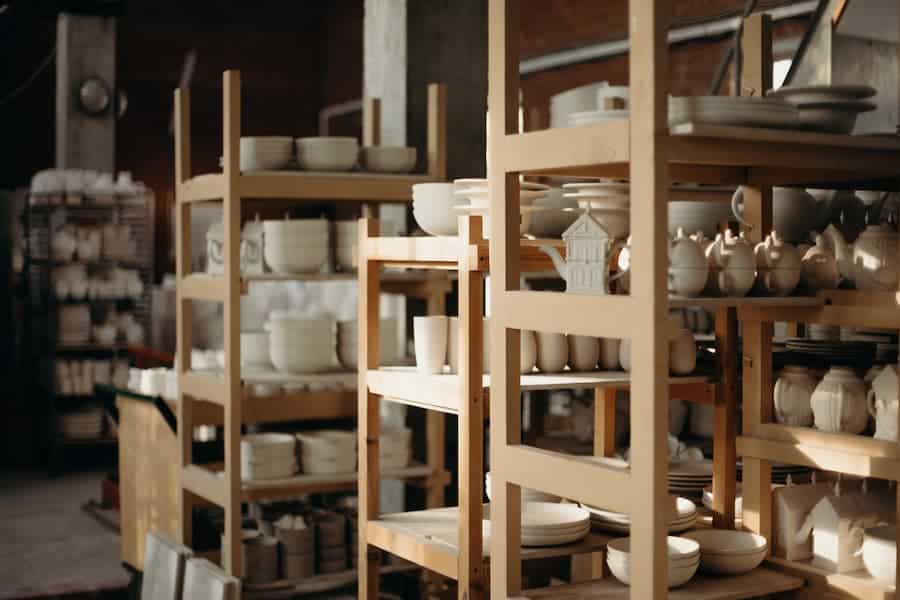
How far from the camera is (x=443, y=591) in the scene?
15.5 feet

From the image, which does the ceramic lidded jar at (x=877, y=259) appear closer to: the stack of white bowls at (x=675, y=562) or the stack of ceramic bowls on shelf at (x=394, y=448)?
the stack of white bowls at (x=675, y=562)

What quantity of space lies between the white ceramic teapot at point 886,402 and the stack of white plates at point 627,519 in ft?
1.81

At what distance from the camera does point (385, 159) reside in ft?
16.0

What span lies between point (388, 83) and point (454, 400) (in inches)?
101

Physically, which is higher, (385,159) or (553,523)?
(385,159)

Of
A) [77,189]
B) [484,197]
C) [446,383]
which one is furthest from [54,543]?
[484,197]

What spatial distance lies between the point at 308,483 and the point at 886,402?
2361 millimetres

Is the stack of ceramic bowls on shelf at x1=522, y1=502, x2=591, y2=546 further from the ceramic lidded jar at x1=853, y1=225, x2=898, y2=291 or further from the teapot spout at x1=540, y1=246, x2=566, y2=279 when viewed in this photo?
the ceramic lidded jar at x1=853, y1=225, x2=898, y2=291

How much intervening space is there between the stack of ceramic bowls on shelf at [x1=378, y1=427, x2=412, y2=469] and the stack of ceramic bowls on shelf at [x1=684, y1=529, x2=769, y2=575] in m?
1.80

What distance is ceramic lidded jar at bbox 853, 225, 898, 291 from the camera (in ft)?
9.78

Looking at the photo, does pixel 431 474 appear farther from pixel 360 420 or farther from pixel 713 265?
pixel 713 265

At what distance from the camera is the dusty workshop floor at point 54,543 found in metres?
5.76

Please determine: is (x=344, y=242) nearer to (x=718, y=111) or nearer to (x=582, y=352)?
(x=582, y=352)

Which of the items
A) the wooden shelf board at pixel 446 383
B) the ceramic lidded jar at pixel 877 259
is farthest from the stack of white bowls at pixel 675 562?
the ceramic lidded jar at pixel 877 259
